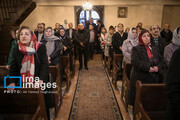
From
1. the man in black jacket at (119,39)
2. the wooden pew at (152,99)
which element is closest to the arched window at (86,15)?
the man in black jacket at (119,39)

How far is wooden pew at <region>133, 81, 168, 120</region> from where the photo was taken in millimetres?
1845

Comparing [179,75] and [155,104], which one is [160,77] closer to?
[155,104]

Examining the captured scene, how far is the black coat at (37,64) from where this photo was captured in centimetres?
194

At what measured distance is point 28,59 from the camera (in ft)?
6.38

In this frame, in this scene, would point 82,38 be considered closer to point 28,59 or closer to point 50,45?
point 50,45

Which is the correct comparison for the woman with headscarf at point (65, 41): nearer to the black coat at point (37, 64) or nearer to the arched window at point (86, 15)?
the black coat at point (37, 64)

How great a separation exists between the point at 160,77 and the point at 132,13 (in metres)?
7.46

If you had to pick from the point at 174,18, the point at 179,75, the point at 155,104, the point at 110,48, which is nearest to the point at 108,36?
the point at 110,48

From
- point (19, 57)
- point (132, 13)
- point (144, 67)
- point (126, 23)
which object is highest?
point (132, 13)

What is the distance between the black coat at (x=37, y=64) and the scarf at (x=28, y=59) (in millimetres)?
57

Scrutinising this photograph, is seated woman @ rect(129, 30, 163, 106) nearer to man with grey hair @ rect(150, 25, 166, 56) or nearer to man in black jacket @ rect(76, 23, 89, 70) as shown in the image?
man with grey hair @ rect(150, 25, 166, 56)

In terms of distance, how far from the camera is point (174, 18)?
356 inches

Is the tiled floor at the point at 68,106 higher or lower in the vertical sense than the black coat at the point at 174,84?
lower

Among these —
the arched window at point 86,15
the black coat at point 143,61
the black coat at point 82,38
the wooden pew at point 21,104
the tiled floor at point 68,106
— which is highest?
the arched window at point 86,15
